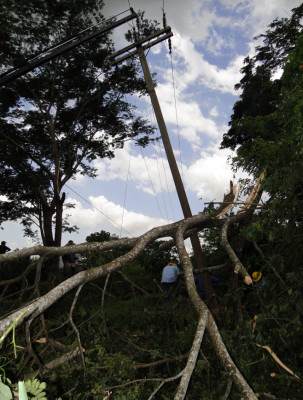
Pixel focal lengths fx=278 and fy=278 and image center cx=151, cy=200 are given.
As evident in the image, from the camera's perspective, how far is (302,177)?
161 inches

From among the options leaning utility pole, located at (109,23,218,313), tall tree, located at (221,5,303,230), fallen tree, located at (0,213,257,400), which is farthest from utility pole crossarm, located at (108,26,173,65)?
fallen tree, located at (0,213,257,400)

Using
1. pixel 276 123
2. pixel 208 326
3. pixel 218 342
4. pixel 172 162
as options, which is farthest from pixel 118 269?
pixel 276 123

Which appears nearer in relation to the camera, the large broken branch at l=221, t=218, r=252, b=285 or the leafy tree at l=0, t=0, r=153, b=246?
the large broken branch at l=221, t=218, r=252, b=285

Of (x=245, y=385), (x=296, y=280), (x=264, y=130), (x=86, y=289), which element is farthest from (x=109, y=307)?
(x=264, y=130)

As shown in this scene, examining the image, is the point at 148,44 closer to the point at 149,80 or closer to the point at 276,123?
the point at 149,80

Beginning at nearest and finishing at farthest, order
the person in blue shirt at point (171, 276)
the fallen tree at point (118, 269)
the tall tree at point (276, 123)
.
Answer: the fallen tree at point (118, 269)
the tall tree at point (276, 123)
the person in blue shirt at point (171, 276)

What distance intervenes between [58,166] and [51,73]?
4346mm

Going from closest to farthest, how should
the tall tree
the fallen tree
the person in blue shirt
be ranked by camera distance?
the fallen tree < the tall tree < the person in blue shirt

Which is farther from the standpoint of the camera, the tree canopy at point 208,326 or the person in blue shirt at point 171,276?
the person in blue shirt at point 171,276

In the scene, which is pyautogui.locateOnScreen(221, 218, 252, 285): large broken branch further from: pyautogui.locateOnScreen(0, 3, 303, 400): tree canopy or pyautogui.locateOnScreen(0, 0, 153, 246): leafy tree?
pyautogui.locateOnScreen(0, 0, 153, 246): leafy tree

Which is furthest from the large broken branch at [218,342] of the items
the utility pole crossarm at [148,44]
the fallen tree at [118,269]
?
the utility pole crossarm at [148,44]

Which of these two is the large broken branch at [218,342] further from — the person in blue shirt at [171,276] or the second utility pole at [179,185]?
the person in blue shirt at [171,276]

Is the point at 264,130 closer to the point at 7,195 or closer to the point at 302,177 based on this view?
the point at 302,177

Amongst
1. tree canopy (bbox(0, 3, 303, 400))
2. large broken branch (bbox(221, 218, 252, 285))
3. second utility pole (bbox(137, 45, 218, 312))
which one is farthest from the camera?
second utility pole (bbox(137, 45, 218, 312))
